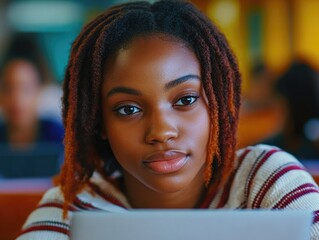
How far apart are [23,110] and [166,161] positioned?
1907 millimetres

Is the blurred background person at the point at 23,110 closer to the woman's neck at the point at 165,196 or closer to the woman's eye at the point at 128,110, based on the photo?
the woman's neck at the point at 165,196

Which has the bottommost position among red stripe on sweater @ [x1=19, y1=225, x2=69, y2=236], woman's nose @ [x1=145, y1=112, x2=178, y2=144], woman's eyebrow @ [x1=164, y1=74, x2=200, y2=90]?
red stripe on sweater @ [x1=19, y1=225, x2=69, y2=236]

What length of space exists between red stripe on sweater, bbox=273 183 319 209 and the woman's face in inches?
5.6

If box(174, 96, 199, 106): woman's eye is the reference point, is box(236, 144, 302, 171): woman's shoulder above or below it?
below

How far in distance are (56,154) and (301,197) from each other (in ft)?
3.84

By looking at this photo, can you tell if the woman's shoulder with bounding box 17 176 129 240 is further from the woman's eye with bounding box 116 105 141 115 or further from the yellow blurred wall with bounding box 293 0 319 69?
the yellow blurred wall with bounding box 293 0 319 69

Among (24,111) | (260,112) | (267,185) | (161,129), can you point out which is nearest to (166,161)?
(161,129)

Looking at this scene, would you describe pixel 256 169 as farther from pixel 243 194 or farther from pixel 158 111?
pixel 158 111

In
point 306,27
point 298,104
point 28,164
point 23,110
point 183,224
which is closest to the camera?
point 183,224

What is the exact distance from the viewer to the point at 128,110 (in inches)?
37.4

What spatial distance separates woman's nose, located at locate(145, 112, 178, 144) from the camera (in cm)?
91

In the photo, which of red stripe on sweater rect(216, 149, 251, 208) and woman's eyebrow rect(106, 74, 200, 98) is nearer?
woman's eyebrow rect(106, 74, 200, 98)

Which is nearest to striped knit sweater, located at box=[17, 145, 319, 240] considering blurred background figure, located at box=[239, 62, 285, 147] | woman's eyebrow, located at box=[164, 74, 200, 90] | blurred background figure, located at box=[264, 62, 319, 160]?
woman's eyebrow, located at box=[164, 74, 200, 90]

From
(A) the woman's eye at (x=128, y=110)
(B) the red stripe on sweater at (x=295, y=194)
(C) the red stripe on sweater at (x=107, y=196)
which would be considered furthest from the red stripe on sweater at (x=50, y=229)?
(B) the red stripe on sweater at (x=295, y=194)
